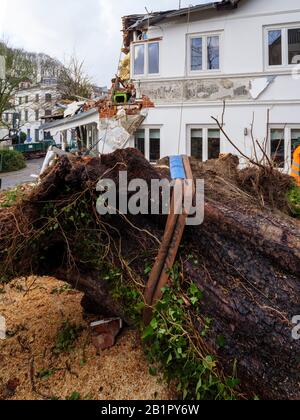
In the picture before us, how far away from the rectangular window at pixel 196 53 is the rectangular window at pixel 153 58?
1.39 metres

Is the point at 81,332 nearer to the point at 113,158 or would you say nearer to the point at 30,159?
the point at 113,158

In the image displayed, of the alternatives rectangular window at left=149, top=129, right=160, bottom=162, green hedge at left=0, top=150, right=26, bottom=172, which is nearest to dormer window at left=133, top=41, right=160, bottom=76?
rectangular window at left=149, top=129, right=160, bottom=162

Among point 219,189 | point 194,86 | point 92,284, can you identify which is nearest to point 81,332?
point 92,284

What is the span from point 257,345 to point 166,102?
12.2m

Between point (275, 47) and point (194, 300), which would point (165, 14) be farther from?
point (194, 300)

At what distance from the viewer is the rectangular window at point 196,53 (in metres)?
13.1

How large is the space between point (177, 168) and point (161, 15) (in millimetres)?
11389

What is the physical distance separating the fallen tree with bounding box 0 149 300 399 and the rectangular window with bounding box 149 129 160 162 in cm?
1088

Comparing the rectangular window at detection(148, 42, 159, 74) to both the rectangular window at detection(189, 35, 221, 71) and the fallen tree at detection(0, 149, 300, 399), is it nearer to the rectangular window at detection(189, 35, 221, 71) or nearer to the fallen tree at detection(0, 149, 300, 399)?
the rectangular window at detection(189, 35, 221, 71)

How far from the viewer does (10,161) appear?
27.7 metres

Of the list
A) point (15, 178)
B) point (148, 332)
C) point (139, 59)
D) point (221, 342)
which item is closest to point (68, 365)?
point (148, 332)

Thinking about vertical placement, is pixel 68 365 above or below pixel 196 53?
below

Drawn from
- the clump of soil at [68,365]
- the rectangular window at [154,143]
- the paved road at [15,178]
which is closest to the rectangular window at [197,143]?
the rectangular window at [154,143]

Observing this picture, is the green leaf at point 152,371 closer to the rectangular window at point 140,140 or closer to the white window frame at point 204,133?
the white window frame at point 204,133
